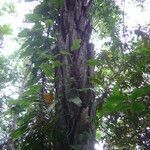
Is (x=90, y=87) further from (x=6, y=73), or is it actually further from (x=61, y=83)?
(x=6, y=73)

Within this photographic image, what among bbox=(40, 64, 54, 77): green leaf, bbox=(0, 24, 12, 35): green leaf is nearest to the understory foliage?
bbox=(40, 64, 54, 77): green leaf

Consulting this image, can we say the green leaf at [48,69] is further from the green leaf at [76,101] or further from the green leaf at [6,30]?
the green leaf at [6,30]

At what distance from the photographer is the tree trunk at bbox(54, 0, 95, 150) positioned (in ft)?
9.81

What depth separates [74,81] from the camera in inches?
132

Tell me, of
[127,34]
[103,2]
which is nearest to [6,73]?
[103,2]

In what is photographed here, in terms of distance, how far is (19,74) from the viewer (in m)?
17.0

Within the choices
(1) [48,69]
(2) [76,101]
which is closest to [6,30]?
(1) [48,69]

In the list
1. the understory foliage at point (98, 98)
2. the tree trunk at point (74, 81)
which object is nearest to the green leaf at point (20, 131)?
the understory foliage at point (98, 98)

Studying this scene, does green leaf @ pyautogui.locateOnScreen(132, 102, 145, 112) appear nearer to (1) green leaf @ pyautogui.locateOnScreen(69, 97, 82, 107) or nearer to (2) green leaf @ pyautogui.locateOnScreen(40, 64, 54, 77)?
(1) green leaf @ pyautogui.locateOnScreen(69, 97, 82, 107)

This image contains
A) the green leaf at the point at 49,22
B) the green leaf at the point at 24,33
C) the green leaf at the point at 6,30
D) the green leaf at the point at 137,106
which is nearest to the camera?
the green leaf at the point at 137,106

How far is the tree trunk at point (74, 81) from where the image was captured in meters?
2.99

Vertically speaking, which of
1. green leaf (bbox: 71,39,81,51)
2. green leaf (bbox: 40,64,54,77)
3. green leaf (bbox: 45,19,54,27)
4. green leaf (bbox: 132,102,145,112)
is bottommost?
green leaf (bbox: 132,102,145,112)

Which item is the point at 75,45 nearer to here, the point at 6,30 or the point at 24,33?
the point at 24,33

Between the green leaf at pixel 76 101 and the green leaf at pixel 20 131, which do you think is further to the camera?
the green leaf at pixel 20 131
